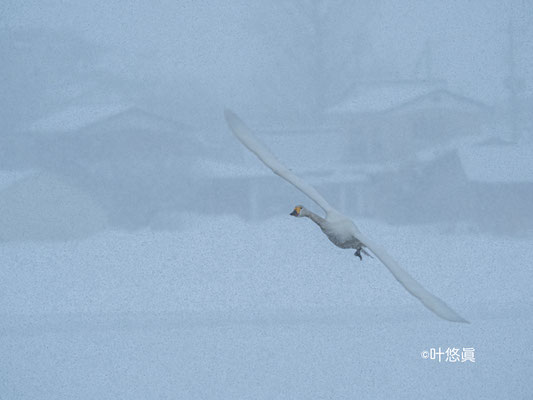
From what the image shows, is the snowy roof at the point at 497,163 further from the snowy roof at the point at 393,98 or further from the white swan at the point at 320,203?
the white swan at the point at 320,203

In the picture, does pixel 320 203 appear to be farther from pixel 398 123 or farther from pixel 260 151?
pixel 398 123

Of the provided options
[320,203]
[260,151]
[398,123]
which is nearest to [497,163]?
[398,123]

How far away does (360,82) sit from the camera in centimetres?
225

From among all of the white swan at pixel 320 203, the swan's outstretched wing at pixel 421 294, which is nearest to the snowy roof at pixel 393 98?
the white swan at pixel 320 203

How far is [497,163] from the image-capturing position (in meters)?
2.17

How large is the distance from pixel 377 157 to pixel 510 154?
1.80 ft

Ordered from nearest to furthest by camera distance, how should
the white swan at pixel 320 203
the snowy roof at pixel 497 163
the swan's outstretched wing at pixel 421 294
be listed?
1. the swan's outstretched wing at pixel 421 294
2. the white swan at pixel 320 203
3. the snowy roof at pixel 497 163

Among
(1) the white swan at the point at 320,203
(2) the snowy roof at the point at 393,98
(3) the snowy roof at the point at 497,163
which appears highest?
(2) the snowy roof at the point at 393,98

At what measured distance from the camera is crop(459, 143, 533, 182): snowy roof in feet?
7.06

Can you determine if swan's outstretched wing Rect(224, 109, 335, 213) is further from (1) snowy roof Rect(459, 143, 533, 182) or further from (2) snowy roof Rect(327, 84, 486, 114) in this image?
(1) snowy roof Rect(459, 143, 533, 182)

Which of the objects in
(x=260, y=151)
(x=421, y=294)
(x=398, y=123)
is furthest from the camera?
(x=398, y=123)

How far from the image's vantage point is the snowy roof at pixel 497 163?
215cm

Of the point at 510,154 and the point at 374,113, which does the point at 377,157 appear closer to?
the point at 374,113

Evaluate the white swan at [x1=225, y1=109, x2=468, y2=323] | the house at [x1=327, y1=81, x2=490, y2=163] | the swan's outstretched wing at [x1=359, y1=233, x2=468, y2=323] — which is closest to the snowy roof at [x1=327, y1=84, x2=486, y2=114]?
the house at [x1=327, y1=81, x2=490, y2=163]
